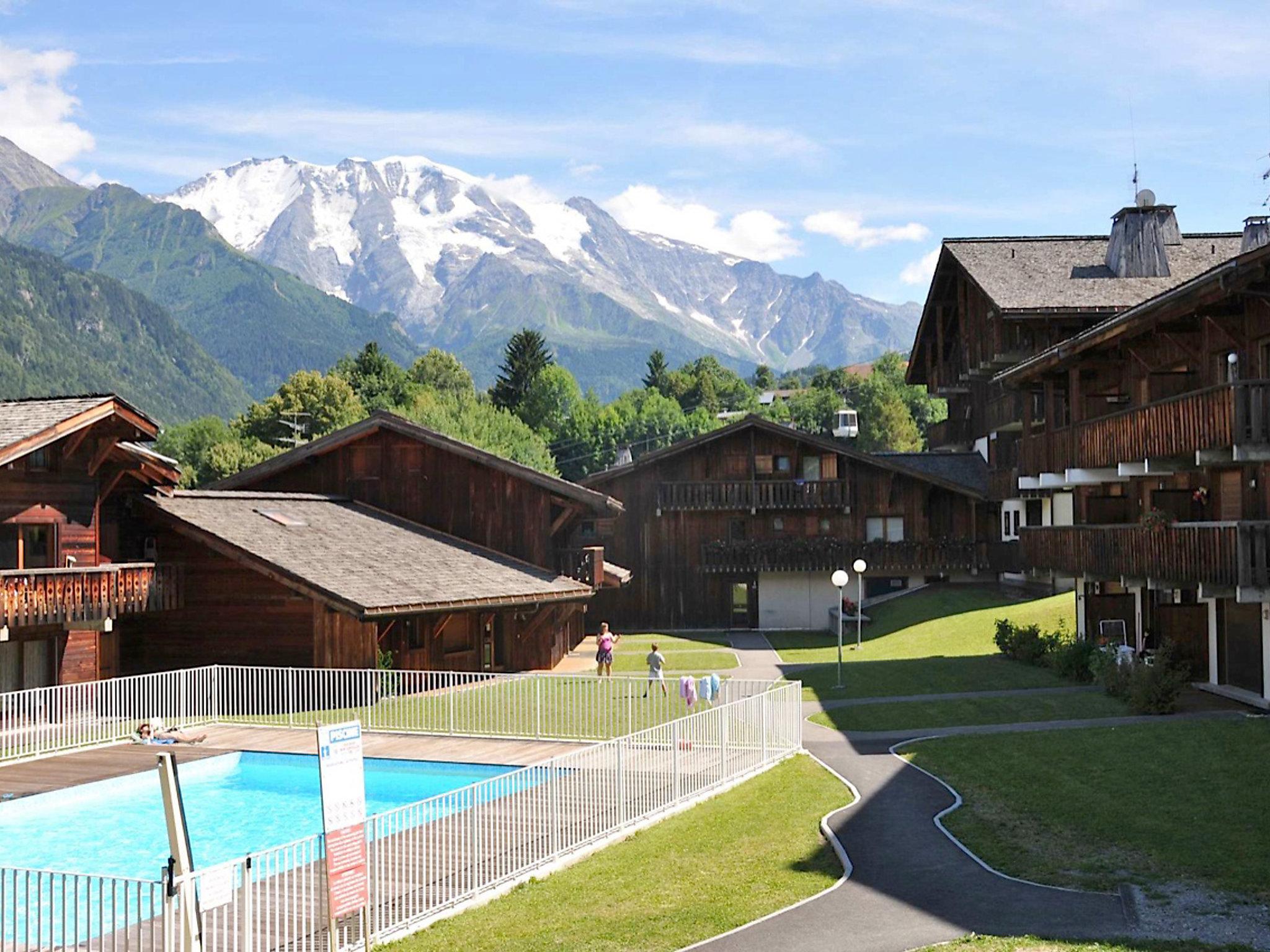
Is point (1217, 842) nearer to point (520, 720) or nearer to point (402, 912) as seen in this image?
point (402, 912)

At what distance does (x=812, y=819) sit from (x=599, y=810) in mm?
3217

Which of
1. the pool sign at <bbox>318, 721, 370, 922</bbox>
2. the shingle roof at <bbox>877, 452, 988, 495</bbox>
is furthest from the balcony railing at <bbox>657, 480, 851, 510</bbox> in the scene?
the pool sign at <bbox>318, 721, 370, 922</bbox>

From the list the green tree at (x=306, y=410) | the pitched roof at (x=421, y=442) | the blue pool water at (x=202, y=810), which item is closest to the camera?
A: the blue pool water at (x=202, y=810)

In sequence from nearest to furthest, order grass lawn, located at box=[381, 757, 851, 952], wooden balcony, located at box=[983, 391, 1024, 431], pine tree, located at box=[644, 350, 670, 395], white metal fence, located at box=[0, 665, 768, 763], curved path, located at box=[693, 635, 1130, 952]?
curved path, located at box=[693, 635, 1130, 952] → grass lawn, located at box=[381, 757, 851, 952] → white metal fence, located at box=[0, 665, 768, 763] → wooden balcony, located at box=[983, 391, 1024, 431] → pine tree, located at box=[644, 350, 670, 395]

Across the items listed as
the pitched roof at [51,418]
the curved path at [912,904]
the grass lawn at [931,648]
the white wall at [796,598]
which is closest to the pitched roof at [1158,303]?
the grass lawn at [931,648]

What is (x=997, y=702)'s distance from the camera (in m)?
31.2

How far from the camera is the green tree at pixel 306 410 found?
112 meters

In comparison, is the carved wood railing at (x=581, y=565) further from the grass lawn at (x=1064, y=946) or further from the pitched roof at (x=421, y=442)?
the grass lawn at (x=1064, y=946)

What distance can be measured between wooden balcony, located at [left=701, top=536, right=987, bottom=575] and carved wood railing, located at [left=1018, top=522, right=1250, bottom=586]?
51.8 ft

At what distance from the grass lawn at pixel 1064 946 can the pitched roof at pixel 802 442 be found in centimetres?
4335

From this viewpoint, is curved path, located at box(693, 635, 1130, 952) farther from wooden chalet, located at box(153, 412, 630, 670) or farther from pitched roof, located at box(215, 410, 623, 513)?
pitched roof, located at box(215, 410, 623, 513)

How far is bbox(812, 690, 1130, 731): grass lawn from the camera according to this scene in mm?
29266

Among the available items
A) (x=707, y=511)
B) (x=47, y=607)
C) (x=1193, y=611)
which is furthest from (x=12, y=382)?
(x=1193, y=611)

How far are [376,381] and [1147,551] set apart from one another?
106915mm
